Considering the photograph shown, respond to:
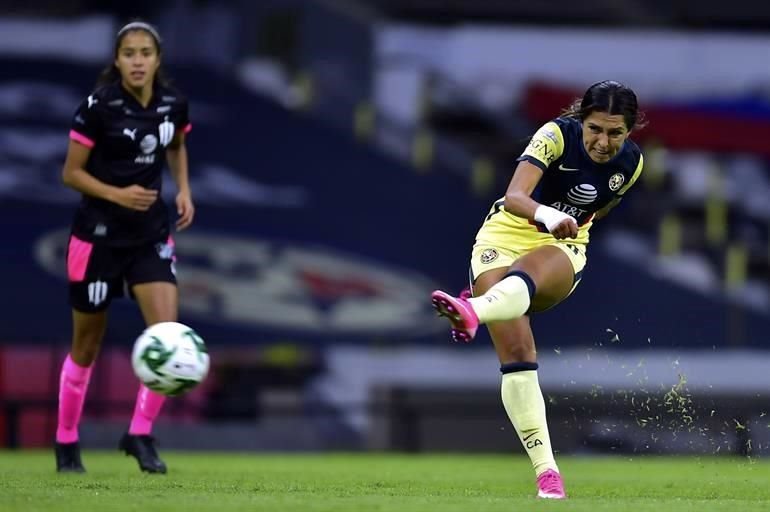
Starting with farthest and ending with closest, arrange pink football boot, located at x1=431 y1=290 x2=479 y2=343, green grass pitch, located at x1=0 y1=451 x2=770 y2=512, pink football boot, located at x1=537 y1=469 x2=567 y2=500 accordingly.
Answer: pink football boot, located at x1=537 y1=469 x2=567 y2=500
pink football boot, located at x1=431 y1=290 x2=479 y2=343
green grass pitch, located at x1=0 y1=451 x2=770 y2=512

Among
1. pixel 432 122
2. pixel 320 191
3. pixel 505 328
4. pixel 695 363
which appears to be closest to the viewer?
pixel 505 328

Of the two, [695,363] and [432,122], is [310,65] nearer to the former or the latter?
[432,122]

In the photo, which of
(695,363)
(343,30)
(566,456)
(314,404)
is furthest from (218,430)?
(343,30)

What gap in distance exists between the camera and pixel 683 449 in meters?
13.6

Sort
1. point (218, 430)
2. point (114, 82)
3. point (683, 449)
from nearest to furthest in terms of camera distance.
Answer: point (114, 82) → point (683, 449) → point (218, 430)

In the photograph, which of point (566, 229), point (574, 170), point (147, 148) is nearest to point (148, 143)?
point (147, 148)

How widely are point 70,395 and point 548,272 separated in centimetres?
281

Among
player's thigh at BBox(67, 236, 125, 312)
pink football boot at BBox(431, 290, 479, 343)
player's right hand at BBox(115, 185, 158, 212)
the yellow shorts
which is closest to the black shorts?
player's thigh at BBox(67, 236, 125, 312)

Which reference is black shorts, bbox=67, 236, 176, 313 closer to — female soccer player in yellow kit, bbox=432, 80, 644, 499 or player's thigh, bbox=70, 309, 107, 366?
player's thigh, bbox=70, 309, 107, 366

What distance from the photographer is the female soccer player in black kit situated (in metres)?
7.88

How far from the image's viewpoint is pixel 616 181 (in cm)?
705

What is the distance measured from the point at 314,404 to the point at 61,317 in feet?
12.5

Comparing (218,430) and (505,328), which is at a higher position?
(505,328)

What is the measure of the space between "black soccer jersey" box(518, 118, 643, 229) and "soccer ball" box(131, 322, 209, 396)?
1.66 metres
